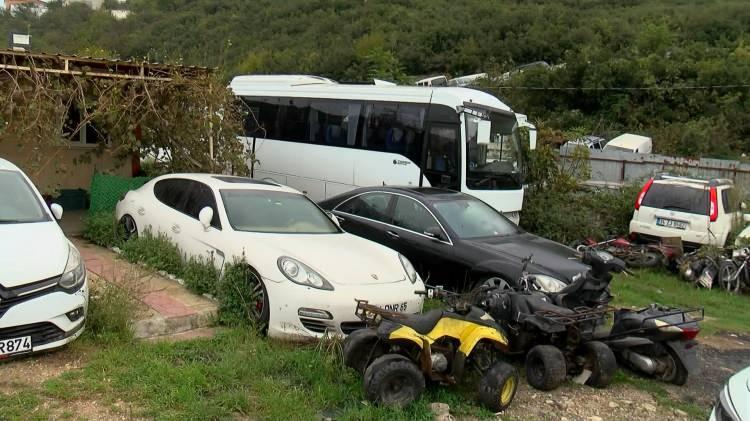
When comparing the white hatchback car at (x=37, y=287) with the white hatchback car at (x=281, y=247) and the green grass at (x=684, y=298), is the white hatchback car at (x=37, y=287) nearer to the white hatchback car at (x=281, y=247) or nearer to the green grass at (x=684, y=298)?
the white hatchback car at (x=281, y=247)

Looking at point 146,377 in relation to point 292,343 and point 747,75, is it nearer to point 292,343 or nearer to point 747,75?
point 292,343

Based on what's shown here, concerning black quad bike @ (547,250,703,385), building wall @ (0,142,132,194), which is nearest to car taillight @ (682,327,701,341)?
black quad bike @ (547,250,703,385)

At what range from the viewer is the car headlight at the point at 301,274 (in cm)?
571

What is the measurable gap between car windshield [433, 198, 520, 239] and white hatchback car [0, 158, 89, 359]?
4275 mm

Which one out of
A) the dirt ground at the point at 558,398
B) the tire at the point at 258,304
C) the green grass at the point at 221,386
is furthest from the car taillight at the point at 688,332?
the tire at the point at 258,304

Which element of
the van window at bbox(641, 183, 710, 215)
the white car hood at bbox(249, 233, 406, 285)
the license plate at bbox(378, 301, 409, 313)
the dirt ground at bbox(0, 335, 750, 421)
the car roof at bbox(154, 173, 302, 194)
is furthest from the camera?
the van window at bbox(641, 183, 710, 215)

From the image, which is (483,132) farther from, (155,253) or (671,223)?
(155,253)

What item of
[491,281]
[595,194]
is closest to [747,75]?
[595,194]

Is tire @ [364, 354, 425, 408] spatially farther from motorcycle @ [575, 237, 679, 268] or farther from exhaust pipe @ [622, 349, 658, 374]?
motorcycle @ [575, 237, 679, 268]

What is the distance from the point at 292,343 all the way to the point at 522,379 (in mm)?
2023

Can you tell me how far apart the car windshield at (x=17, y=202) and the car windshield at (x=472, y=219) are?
442 centimetres

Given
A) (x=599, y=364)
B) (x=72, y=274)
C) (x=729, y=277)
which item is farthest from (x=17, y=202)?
(x=729, y=277)

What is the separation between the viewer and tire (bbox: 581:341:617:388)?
5.45m

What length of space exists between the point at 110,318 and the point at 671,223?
33.4 feet
